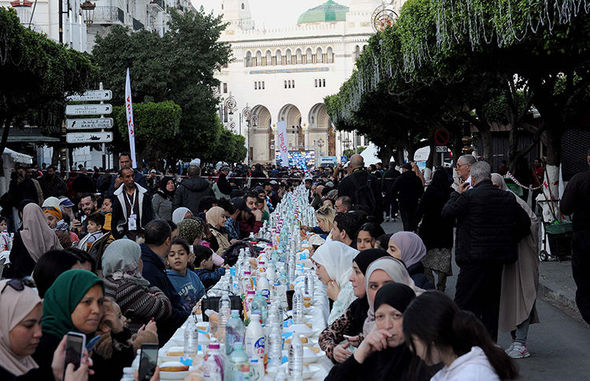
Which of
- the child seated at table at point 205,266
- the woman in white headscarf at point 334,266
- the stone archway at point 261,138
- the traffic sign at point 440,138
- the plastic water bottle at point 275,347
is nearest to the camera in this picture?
the plastic water bottle at point 275,347

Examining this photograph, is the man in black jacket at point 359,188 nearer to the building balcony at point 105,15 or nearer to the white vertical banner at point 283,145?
the white vertical banner at point 283,145

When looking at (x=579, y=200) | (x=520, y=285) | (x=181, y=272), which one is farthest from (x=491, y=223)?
(x=181, y=272)

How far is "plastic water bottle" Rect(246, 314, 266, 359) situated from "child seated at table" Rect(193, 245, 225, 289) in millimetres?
4322

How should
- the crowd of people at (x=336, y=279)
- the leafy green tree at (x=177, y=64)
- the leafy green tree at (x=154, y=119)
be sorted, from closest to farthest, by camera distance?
A: the crowd of people at (x=336, y=279), the leafy green tree at (x=154, y=119), the leafy green tree at (x=177, y=64)

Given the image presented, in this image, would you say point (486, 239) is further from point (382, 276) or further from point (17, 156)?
point (17, 156)

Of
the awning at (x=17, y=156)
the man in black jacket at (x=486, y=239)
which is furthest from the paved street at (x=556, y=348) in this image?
the awning at (x=17, y=156)

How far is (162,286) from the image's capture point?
7203 mm

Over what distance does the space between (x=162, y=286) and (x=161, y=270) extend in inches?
6.3

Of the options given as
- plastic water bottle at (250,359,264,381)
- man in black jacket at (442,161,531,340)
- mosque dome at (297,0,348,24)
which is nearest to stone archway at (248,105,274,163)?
mosque dome at (297,0,348,24)

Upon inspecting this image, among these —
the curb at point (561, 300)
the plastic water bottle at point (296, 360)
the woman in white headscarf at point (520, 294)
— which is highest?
the plastic water bottle at point (296, 360)

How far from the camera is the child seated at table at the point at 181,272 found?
26.3 ft

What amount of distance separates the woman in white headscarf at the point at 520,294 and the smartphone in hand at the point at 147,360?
522 cm

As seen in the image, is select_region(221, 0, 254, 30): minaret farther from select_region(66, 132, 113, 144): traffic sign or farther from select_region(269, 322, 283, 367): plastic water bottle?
select_region(269, 322, 283, 367): plastic water bottle

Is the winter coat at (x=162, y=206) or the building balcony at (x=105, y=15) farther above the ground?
the building balcony at (x=105, y=15)
